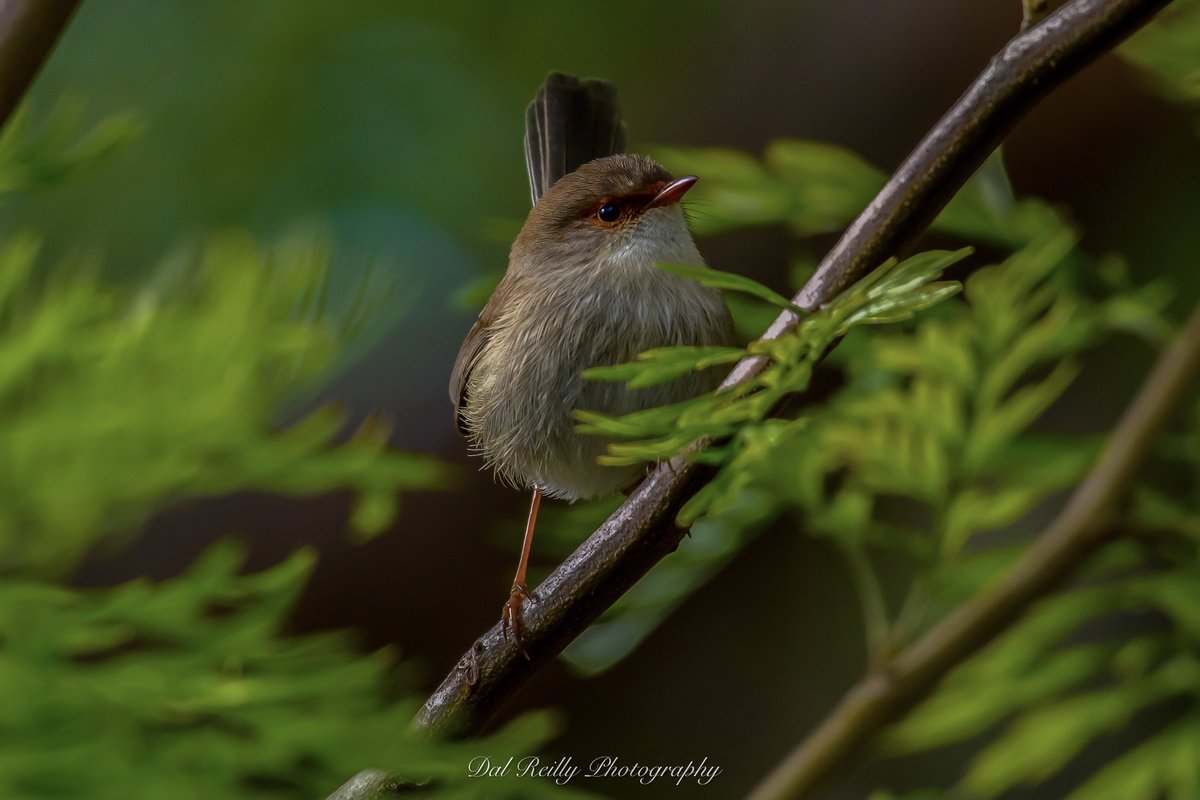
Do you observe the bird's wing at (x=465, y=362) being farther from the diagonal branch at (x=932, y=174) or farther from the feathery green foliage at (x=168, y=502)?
the diagonal branch at (x=932, y=174)

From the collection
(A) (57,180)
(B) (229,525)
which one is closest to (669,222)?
(A) (57,180)

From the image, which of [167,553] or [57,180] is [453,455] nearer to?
[167,553]

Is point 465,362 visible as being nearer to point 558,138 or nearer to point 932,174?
point 558,138

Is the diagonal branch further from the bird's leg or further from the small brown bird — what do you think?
the small brown bird

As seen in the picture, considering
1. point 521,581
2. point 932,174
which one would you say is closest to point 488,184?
point 521,581

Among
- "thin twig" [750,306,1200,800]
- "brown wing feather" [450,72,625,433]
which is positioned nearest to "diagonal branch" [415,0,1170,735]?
"thin twig" [750,306,1200,800]
